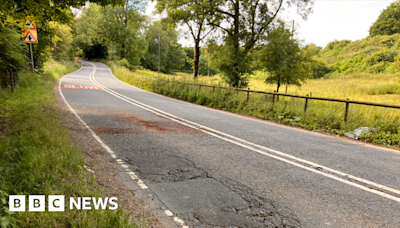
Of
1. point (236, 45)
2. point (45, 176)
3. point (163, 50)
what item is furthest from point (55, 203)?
point (163, 50)

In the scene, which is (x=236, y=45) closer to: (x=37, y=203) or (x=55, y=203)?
(x=55, y=203)

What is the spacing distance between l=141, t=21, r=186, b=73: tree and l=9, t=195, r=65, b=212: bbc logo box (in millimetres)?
80278

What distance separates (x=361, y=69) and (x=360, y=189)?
45379 mm

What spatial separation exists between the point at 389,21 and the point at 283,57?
56216mm

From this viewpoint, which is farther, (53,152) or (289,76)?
(289,76)

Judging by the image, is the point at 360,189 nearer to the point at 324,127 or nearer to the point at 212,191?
the point at 212,191

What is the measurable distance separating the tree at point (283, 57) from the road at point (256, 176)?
10690 mm

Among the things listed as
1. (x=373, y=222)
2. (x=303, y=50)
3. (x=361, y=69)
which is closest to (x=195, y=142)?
(x=373, y=222)

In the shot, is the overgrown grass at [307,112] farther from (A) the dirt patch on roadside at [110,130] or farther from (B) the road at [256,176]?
(A) the dirt patch on roadside at [110,130]

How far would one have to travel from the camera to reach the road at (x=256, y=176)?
3.18 m

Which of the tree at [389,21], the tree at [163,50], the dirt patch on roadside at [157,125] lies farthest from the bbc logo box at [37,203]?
the tree at [163,50]

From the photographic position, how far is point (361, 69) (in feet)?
135

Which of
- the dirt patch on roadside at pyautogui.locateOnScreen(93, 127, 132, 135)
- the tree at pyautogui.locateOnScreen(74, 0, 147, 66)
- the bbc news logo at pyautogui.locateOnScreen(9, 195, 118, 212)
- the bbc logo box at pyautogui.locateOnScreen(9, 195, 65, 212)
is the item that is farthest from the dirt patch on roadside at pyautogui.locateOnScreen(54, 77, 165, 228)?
the tree at pyautogui.locateOnScreen(74, 0, 147, 66)

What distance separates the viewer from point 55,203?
9.37ft
